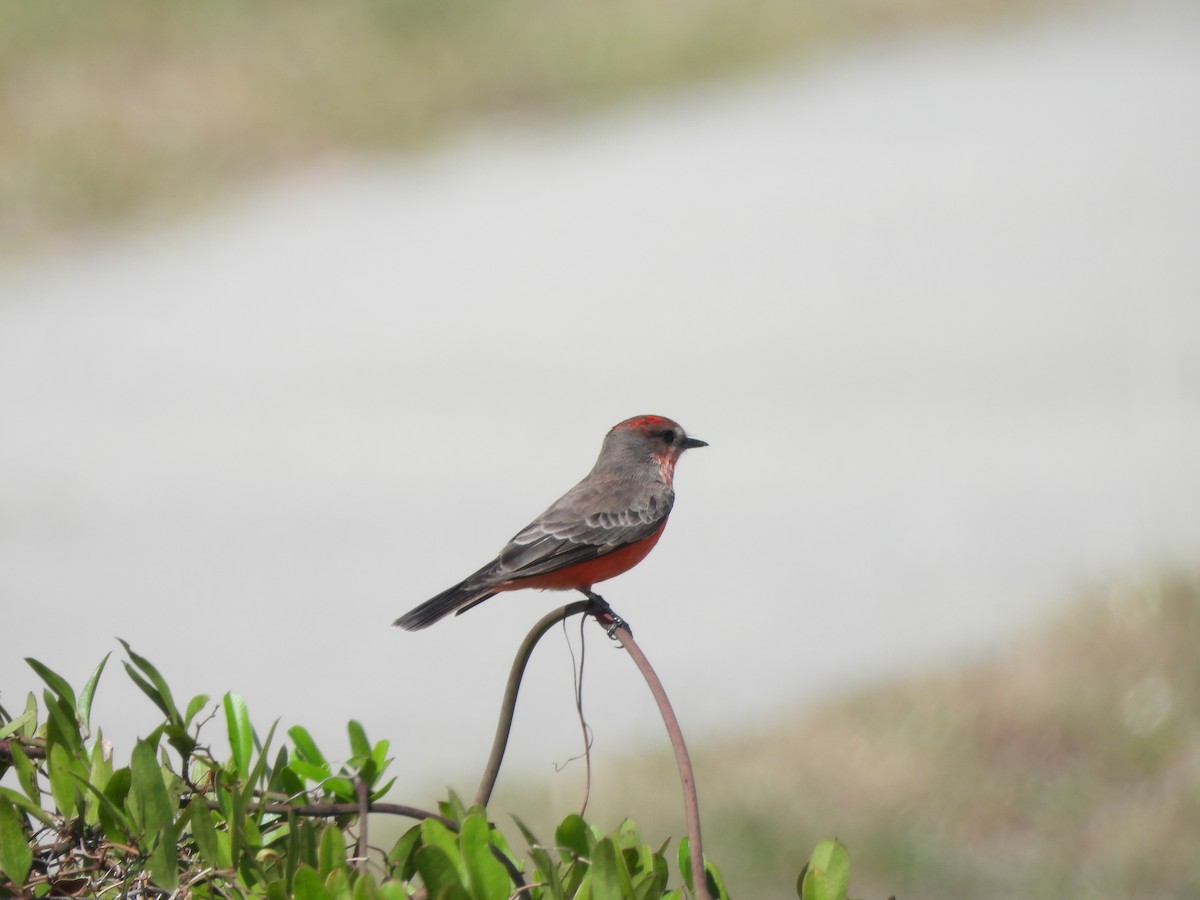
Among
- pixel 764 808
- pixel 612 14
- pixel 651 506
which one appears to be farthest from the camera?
pixel 612 14

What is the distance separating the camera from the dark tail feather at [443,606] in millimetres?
3387

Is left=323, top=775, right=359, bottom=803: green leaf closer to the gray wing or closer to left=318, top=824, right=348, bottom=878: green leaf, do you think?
left=318, top=824, right=348, bottom=878: green leaf

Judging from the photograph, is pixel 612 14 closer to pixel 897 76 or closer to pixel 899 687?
pixel 897 76

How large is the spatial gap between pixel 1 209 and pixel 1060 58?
1260cm

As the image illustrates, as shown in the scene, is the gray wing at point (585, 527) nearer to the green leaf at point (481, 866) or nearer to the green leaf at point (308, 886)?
the green leaf at point (481, 866)

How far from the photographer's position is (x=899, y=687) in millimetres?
6762

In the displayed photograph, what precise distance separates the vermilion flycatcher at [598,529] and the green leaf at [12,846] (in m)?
1.48

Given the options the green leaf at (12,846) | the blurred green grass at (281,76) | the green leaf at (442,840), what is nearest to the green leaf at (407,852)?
the green leaf at (442,840)

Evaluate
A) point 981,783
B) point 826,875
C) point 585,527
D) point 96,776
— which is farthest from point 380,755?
point 981,783

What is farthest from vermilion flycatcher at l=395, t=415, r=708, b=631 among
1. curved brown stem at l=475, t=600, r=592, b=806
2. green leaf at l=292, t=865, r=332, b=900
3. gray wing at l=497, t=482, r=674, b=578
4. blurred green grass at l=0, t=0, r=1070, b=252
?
blurred green grass at l=0, t=0, r=1070, b=252

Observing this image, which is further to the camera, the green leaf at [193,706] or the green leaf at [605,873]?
the green leaf at [193,706]

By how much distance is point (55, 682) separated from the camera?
→ 202 cm

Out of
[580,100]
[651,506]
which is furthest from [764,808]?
[580,100]

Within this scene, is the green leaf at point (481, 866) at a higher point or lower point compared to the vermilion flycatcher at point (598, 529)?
lower
